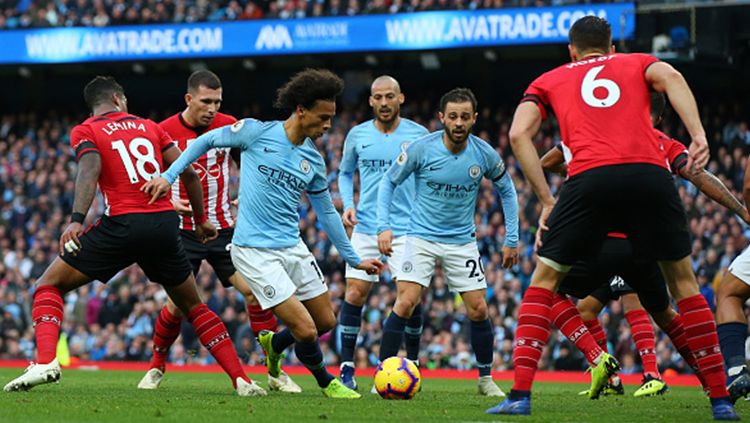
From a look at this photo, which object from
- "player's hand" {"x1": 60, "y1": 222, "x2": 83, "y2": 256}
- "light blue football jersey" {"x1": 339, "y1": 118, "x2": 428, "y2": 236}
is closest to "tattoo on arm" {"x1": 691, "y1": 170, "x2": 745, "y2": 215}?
"light blue football jersey" {"x1": 339, "y1": 118, "x2": 428, "y2": 236}

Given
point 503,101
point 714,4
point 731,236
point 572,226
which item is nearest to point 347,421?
point 572,226

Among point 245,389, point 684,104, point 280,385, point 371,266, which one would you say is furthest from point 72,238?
point 684,104

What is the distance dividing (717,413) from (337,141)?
19597 mm

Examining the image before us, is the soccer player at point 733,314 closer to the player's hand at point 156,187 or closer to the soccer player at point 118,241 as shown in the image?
the soccer player at point 118,241

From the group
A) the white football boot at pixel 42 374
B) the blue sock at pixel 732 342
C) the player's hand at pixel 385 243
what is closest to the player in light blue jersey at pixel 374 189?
the player's hand at pixel 385 243

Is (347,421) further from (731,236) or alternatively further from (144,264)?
(731,236)

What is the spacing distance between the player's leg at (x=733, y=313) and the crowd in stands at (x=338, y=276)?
9107 millimetres

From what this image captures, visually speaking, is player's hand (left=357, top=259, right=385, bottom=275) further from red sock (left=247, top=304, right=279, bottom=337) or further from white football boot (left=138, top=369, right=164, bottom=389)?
white football boot (left=138, top=369, right=164, bottom=389)

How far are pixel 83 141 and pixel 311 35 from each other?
18.3m

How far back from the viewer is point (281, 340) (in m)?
9.93

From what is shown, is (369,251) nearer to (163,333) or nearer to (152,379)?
(163,333)

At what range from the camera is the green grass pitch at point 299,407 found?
7.50 meters

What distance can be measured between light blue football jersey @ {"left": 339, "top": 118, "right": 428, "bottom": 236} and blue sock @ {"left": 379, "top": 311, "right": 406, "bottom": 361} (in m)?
1.51

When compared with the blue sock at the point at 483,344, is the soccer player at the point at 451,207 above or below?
above
